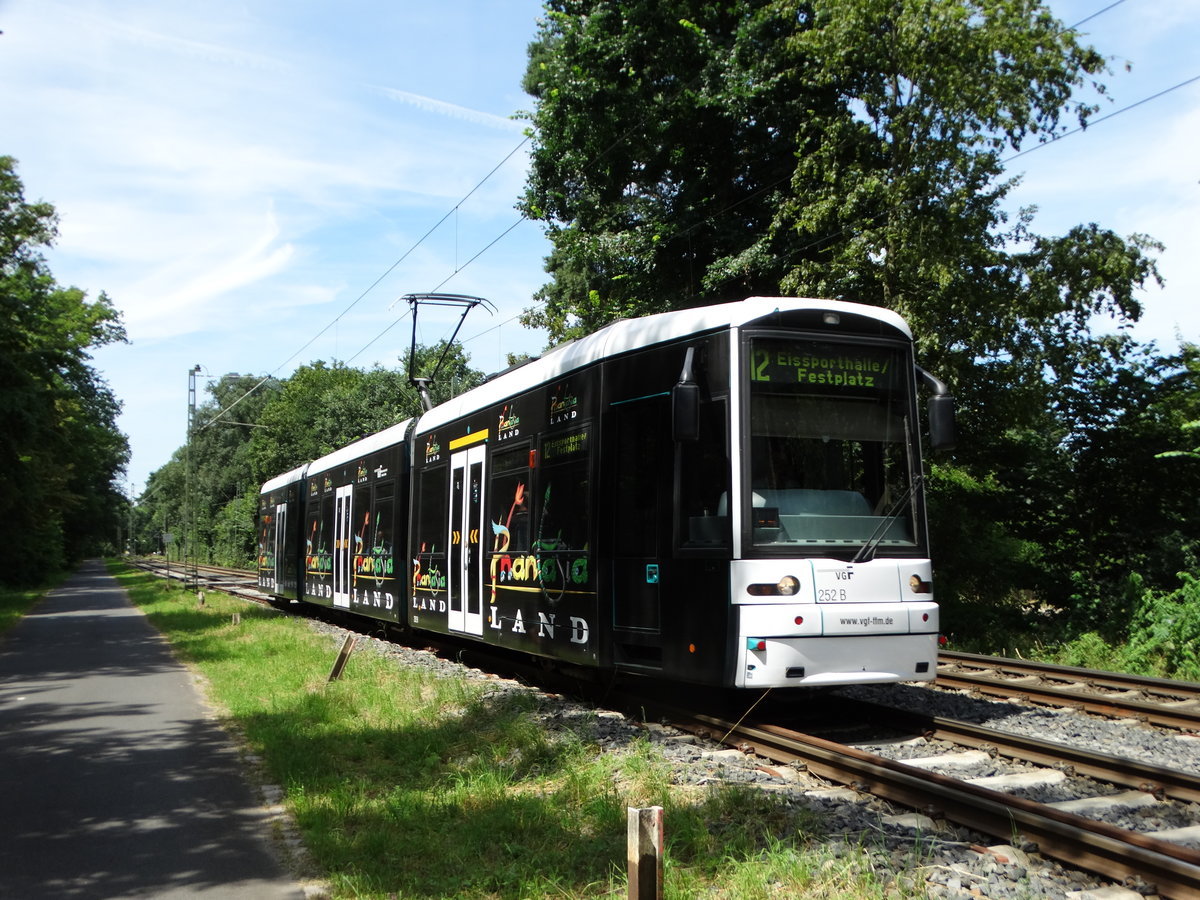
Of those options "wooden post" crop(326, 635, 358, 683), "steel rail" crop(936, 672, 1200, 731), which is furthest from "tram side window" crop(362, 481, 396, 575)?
"steel rail" crop(936, 672, 1200, 731)

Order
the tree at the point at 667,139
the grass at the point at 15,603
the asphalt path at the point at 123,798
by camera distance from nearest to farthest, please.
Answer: the asphalt path at the point at 123,798 < the tree at the point at 667,139 < the grass at the point at 15,603

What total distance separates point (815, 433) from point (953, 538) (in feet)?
36.2

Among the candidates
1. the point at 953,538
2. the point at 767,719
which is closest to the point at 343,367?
the point at 953,538

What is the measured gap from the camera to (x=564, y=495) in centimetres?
1029

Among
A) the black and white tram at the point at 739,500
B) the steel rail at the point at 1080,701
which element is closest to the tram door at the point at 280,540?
the black and white tram at the point at 739,500

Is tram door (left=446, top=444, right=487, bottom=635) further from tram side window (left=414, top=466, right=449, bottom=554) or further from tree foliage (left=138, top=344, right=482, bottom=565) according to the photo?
tree foliage (left=138, top=344, right=482, bottom=565)

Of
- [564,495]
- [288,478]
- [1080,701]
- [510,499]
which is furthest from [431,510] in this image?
[288,478]

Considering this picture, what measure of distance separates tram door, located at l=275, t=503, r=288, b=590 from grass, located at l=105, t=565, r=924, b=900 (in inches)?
688

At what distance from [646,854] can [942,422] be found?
5.83m

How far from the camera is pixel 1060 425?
16.9 m

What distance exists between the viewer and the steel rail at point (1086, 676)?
10.0 meters

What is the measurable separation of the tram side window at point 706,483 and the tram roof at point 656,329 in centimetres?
70

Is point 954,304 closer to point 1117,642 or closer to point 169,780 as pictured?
point 1117,642

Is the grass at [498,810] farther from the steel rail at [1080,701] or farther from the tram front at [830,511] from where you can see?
the steel rail at [1080,701]
